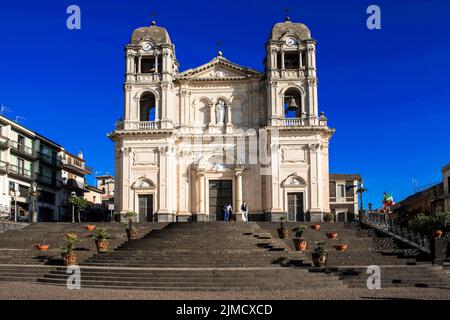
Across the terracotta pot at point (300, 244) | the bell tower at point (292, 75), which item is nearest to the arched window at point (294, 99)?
the bell tower at point (292, 75)

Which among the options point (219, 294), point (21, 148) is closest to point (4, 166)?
point (21, 148)

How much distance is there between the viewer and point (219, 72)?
4447 cm

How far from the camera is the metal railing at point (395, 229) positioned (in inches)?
1189

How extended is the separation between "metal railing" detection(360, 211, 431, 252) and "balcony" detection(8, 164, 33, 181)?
99.0 ft

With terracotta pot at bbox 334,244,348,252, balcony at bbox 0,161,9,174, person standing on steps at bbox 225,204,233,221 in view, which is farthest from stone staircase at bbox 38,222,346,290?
balcony at bbox 0,161,9,174

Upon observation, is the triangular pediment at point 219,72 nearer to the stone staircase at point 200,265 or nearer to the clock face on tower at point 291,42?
the clock face on tower at point 291,42

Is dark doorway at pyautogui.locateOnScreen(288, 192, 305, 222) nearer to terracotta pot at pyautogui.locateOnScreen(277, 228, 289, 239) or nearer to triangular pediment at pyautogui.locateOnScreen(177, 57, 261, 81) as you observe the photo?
terracotta pot at pyautogui.locateOnScreen(277, 228, 289, 239)

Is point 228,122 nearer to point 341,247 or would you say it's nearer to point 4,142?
point 341,247

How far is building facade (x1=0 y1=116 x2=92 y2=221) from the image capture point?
159ft

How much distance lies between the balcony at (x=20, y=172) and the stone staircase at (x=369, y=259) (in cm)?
2490
